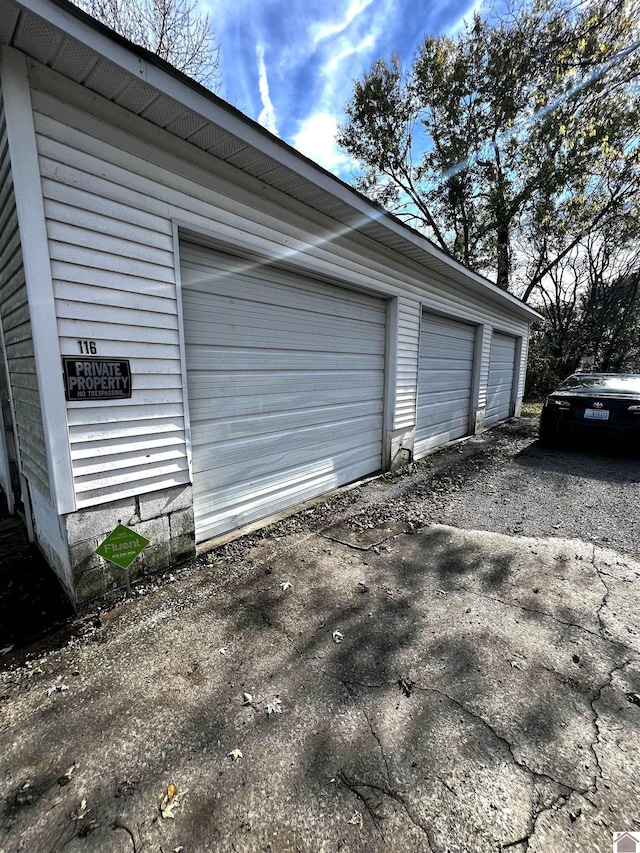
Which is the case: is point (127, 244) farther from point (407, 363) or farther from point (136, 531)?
point (407, 363)

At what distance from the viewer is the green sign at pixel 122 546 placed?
Result: 2.33 m

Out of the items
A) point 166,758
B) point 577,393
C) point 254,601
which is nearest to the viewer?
A: point 166,758

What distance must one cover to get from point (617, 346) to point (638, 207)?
6.22 meters

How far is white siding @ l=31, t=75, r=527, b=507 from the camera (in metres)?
2.13

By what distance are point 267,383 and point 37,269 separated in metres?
1.93

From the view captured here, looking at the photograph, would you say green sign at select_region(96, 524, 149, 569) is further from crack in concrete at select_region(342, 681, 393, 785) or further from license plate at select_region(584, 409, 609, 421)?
license plate at select_region(584, 409, 609, 421)

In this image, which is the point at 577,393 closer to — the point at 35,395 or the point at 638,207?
the point at 35,395

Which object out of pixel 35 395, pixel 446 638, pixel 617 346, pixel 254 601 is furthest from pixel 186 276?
pixel 617 346

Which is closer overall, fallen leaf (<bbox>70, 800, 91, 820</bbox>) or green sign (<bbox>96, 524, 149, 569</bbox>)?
fallen leaf (<bbox>70, 800, 91, 820</bbox>)

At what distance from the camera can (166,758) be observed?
1476 mm

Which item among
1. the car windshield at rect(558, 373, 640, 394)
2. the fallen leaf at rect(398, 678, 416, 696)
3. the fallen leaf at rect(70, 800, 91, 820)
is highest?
the car windshield at rect(558, 373, 640, 394)

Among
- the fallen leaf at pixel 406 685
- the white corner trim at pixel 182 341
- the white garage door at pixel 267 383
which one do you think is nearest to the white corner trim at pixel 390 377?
the white garage door at pixel 267 383

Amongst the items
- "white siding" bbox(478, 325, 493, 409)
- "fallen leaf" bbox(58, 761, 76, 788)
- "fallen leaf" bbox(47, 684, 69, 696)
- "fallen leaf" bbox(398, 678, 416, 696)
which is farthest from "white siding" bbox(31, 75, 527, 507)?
"white siding" bbox(478, 325, 493, 409)

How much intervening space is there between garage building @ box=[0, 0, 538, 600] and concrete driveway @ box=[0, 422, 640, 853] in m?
0.74
